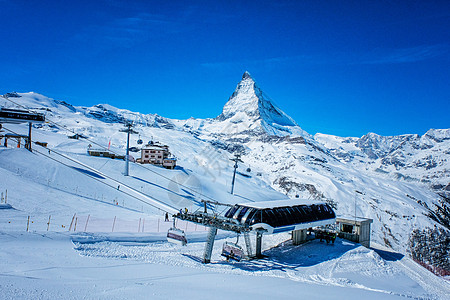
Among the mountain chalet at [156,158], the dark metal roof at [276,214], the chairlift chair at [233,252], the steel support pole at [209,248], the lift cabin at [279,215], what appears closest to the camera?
the steel support pole at [209,248]

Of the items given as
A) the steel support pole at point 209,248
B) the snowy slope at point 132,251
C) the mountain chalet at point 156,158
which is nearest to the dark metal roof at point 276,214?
the steel support pole at point 209,248

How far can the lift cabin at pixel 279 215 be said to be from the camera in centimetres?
2191

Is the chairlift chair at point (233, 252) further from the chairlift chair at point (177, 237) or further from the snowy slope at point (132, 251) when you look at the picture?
the chairlift chair at point (177, 237)

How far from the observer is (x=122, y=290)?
1084 cm

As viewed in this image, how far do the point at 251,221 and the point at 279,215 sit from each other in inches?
119

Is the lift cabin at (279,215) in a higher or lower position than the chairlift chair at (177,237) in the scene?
higher

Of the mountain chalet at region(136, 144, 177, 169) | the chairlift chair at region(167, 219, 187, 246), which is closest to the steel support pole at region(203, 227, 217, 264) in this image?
the chairlift chair at region(167, 219, 187, 246)

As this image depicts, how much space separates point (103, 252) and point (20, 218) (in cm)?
844

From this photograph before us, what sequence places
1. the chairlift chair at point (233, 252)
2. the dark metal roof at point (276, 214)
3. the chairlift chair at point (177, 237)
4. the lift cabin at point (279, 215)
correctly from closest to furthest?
the chairlift chair at point (233, 252)
the chairlift chair at point (177, 237)
the lift cabin at point (279, 215)
the dark metal roof at point (276, 214)

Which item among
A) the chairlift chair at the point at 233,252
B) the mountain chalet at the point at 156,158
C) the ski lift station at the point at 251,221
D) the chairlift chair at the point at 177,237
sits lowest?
the chairlift chair at the point at 233,252

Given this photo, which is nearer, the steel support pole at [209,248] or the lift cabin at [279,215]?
the steel support pole at [209,248]

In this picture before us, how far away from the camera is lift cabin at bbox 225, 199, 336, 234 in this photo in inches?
862

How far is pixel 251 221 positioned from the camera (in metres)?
21.6

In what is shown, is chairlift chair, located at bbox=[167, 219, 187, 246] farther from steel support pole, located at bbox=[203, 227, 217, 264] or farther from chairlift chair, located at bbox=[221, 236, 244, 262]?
chairlift chair, located at bbox=[221, 236, 244, 262]
